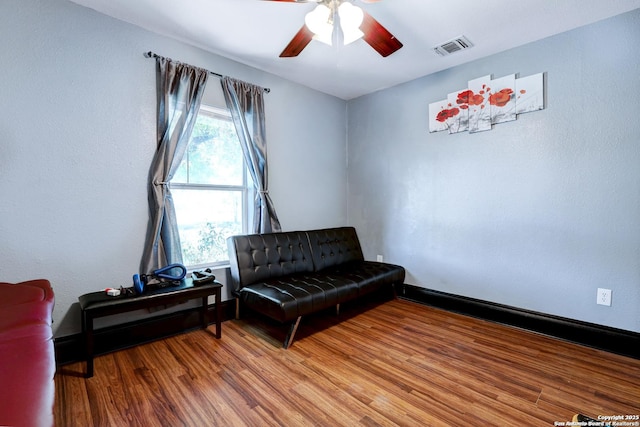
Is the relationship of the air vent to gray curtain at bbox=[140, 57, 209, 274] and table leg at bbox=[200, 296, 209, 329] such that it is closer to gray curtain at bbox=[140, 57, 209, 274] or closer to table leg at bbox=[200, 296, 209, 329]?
gray curtain at bbox=[140, 57, 209, 274]

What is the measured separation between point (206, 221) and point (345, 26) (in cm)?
209

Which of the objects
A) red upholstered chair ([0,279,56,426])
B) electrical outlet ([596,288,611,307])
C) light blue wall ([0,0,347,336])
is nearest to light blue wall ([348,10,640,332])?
electrical outlet ([596,288,611,307])

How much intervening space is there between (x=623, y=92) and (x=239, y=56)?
3.29 meters

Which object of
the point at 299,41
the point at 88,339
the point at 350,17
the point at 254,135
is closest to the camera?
the point at 350,17

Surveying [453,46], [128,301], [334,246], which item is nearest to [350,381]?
[128,301]

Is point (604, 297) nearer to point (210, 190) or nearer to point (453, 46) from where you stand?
point (453, 46)

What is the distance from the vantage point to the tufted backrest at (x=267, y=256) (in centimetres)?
274

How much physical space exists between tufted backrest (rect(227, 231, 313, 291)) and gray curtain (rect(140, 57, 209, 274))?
51 cm

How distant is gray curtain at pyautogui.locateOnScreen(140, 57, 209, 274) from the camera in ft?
7.95

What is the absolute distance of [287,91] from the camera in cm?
347

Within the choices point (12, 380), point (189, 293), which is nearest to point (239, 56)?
point (189, 293)

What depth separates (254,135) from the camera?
10.0 feet

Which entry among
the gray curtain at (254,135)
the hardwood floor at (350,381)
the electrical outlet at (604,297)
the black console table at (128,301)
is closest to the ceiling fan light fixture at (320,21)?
the gray curtain at (254,135)

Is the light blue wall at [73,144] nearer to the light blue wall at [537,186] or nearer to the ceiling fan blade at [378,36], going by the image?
the ceiling fan blade at [378,36]
